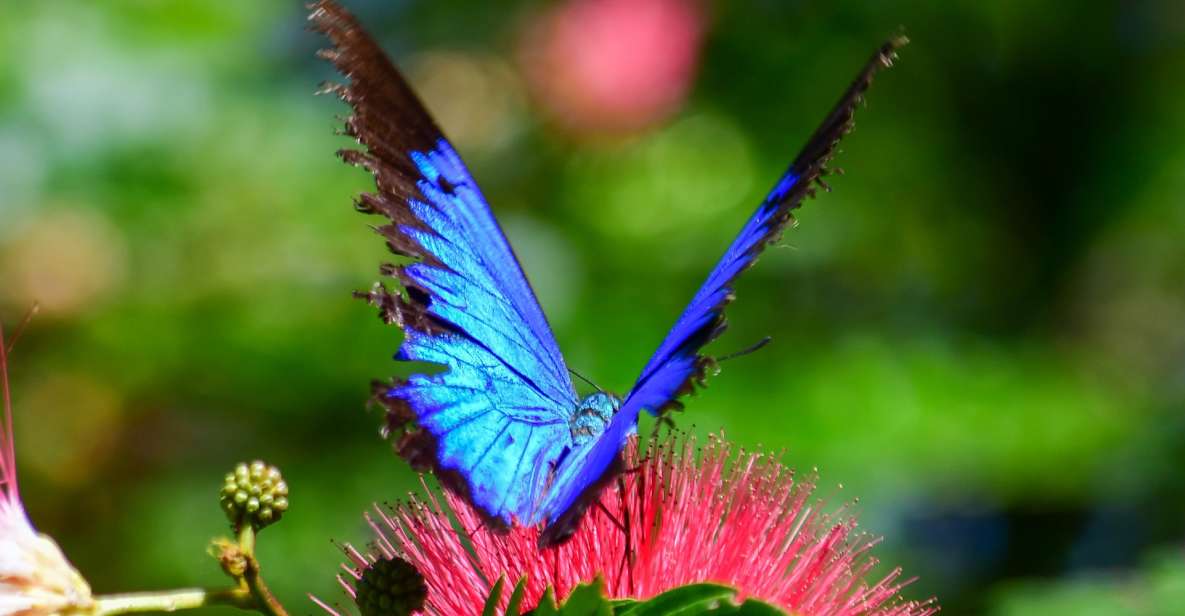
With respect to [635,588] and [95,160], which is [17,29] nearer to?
[95,160]

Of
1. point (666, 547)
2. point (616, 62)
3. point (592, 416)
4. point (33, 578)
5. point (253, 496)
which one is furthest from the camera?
point (616, 62)

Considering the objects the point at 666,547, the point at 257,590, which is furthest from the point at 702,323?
the point at 257,590

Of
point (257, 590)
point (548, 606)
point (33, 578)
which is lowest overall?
point (33, 578)

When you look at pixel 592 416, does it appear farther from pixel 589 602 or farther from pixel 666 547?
pixel 589 602

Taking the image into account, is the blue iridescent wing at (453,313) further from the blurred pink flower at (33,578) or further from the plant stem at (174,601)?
the blurred pink flower at (33,578)

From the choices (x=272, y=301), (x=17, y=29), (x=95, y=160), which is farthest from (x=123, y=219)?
(x=17, y=29)

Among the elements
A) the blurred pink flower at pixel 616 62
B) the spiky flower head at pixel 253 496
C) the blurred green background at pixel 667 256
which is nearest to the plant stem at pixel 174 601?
the spiky flower head at pixel 253 496
